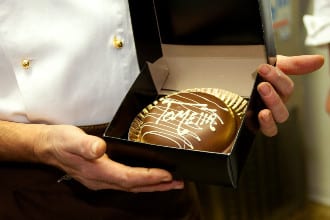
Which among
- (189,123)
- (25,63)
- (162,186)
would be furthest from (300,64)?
(25,63)

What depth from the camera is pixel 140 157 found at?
726mm

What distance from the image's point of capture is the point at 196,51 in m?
0.95

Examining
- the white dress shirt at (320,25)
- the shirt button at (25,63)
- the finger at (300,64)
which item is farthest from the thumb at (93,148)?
the white dress shirt at (320,25)

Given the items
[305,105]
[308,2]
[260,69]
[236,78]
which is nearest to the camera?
[260,69]

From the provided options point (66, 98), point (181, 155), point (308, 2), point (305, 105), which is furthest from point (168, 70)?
point (305, 105)

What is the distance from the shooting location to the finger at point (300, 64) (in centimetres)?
87

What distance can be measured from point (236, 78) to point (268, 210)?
135 cm

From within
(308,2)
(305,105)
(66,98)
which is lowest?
(305,105)

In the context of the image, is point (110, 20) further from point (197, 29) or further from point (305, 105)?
point (305, 105)

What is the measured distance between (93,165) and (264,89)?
0.95 feet

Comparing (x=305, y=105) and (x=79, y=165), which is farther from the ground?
(x=79, y=165)

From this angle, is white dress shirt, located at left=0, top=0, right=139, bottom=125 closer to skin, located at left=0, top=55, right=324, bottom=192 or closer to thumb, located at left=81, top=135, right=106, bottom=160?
skin, located at left=0, top=55, right=324, bottom=192

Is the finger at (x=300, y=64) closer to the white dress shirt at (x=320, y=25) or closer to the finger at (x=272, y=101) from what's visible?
the finger at (x=272, y=101)

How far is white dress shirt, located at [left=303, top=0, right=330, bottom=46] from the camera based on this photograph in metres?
1.24
